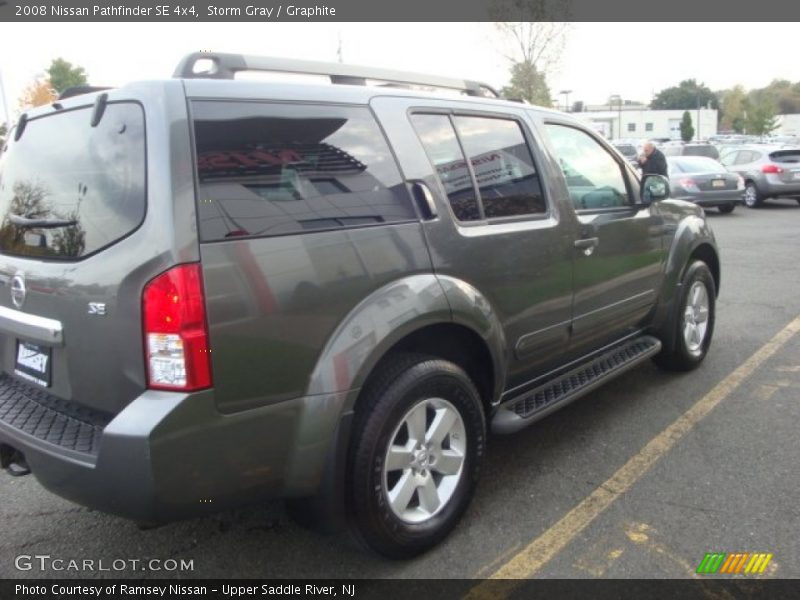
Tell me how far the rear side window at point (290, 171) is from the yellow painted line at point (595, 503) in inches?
57.7

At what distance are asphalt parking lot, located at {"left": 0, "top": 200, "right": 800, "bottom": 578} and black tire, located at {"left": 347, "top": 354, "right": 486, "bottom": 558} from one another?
145 millimetres

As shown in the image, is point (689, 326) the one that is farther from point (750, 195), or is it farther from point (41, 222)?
point (750, 195)

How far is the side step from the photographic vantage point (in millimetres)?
3160

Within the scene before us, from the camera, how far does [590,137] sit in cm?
405

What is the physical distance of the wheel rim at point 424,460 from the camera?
103 inches

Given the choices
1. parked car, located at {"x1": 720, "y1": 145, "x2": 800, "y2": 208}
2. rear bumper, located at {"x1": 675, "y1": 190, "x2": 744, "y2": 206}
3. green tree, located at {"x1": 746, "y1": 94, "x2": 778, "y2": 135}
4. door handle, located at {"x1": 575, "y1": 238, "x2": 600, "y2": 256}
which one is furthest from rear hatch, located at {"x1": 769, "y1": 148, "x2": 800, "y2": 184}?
green tree, located at {"x1": 746, "y1": 94, "x2": 778, "y2": 135}

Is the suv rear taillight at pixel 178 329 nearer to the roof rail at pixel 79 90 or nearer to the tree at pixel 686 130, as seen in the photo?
the roof rail at pixel 79 90

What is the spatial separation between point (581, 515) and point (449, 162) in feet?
5.61

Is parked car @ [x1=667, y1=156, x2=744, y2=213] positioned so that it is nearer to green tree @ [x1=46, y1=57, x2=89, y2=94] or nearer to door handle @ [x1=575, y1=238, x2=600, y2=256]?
door handle @ [x1=575, y1=238, x2=600, y2=256]

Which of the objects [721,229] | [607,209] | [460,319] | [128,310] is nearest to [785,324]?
[607,209]

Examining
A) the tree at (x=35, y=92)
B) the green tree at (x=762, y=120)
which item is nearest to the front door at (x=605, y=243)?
the tree at (x=35, y=92)

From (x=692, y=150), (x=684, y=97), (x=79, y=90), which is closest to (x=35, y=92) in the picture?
(x=692, y=150)

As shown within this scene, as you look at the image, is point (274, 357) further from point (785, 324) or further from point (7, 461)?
point (785, 324)

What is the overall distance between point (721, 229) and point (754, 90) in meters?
119
